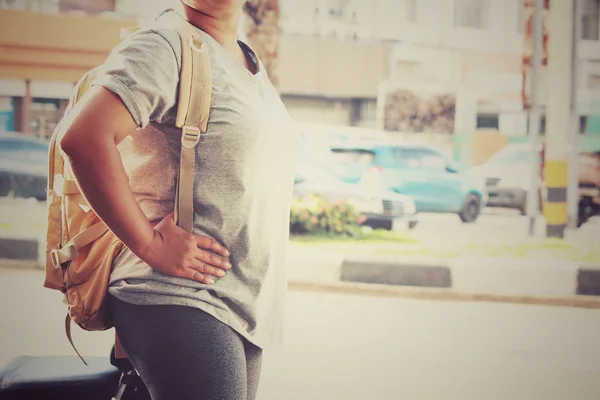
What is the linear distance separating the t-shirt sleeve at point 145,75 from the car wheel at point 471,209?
302 centimetres

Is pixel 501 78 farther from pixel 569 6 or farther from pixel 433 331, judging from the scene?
pixel 433 331

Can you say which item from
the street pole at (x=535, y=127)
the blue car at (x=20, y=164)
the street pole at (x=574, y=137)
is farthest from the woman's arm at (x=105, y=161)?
the street pole at (x=574, y=137)

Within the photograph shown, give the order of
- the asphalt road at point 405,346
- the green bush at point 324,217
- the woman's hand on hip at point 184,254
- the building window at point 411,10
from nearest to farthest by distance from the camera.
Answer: the woman's hand on hip at point 184,254 → the asphalt road at point 405,346 → the building window at point 411,10 → the green bush at point 324,217

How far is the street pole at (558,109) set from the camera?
4.09m

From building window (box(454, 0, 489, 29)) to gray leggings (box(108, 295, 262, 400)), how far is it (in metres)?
3.07

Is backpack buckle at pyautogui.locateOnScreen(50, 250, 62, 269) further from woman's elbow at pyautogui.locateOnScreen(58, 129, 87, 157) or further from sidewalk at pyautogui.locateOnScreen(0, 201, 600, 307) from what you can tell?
sidewalk at pyautogui.locateOnScreen(0, 201, 600, 307)

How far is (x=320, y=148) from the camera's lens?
13.0ft

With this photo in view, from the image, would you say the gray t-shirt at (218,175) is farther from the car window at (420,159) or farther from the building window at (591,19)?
the building window at (591,19)

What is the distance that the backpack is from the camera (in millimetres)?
1139

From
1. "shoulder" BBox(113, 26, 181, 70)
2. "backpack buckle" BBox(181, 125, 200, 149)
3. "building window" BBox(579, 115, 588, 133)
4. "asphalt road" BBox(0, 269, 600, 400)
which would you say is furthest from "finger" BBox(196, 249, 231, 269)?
"building window" BBox(579, 115, 588, 133)

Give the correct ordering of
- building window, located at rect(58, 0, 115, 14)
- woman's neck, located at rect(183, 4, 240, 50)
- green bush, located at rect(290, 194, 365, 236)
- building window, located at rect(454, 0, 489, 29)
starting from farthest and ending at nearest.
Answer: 1. green bush, located at rect(290, 194, 365, 236)
2. building window, located at rect(58, 0, 115, 14)
3. building window, located at rect(454, 0, 489, 29)
4. woman's neck, located at rect(183, 4, 240, 50)

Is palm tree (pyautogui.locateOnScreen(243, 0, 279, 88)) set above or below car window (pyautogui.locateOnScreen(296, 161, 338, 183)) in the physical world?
above

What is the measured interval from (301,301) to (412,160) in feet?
3.79

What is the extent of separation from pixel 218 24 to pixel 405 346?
231cm
